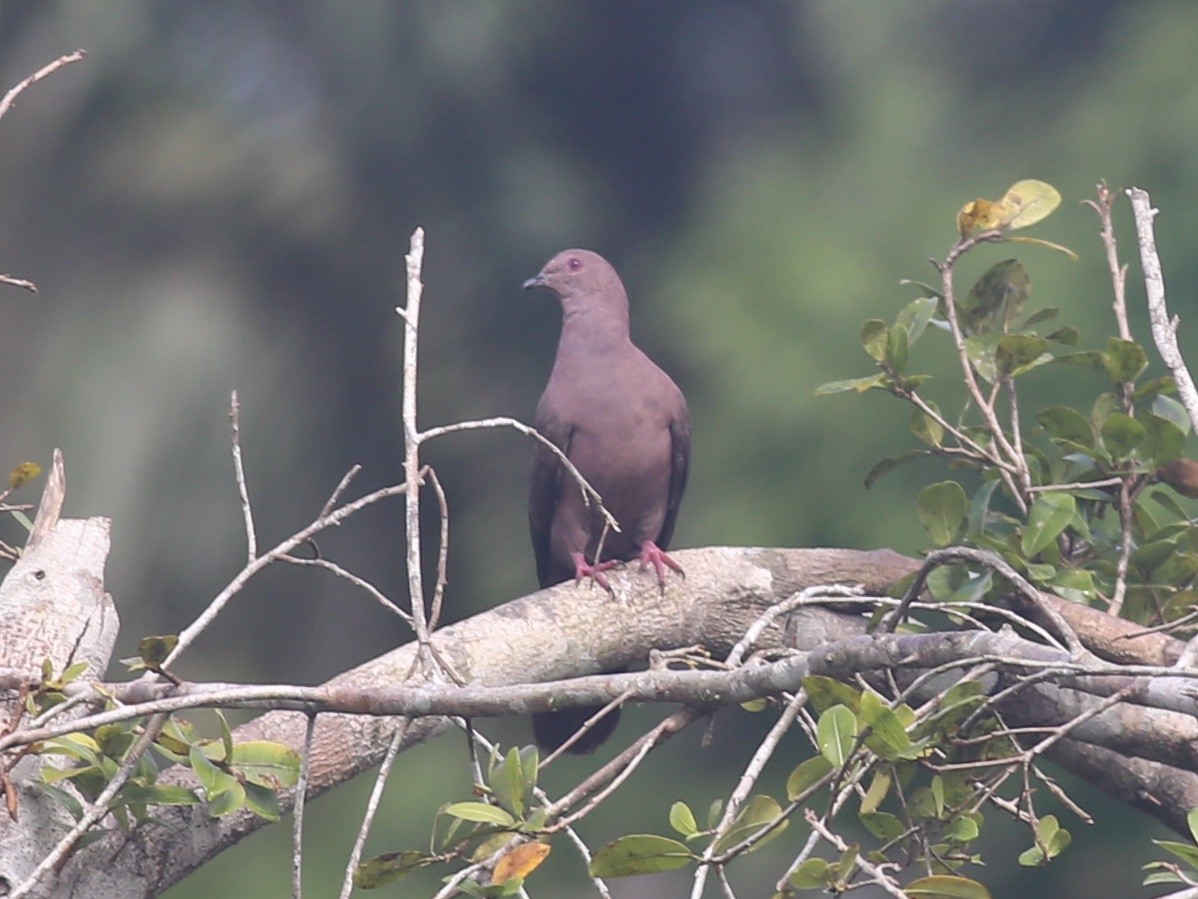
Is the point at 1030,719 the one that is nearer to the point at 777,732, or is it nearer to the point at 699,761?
the point at 777,732

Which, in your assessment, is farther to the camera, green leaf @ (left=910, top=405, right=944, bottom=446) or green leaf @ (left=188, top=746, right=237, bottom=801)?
green leaf @ (left=910, top=405, right=944, bottom=446)

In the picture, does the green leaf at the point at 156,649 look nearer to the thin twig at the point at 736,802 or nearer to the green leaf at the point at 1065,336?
the thin twig at the point at 736,802

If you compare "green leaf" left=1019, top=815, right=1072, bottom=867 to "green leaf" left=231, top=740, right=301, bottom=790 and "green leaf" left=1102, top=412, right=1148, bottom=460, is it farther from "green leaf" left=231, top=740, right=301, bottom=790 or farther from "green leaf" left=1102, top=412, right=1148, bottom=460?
"green leaf" left=231, top=740, right=301, bottom=790

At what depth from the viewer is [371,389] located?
5.94 metres

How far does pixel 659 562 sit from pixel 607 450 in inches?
Result: 23.2

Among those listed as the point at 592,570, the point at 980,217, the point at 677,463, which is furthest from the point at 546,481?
the point at 980,217

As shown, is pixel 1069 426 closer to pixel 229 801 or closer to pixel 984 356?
pixel 984 356

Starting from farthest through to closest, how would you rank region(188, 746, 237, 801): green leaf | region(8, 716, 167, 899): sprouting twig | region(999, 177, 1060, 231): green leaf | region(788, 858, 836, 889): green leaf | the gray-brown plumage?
the gray-brown plumage → region(999, 177, 1060, 231): green leaf → region(188, 746, 237, 801): green leaf → region(788, 858, 836, 889): green leaf → region(8, 716, 167, 899): sprouting twig

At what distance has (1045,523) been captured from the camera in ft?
7.61

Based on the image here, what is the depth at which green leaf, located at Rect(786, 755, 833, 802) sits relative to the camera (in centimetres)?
164

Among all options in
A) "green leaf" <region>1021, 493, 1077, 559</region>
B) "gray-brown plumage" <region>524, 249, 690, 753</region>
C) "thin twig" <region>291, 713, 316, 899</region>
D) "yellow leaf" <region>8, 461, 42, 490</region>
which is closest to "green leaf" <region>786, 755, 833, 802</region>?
"thin twig" <region>291, 713, 316, 899</region>

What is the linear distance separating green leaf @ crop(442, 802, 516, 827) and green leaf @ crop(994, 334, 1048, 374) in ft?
3.66

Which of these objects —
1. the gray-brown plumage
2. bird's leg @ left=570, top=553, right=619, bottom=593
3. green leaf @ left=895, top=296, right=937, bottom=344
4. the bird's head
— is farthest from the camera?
the bird's head

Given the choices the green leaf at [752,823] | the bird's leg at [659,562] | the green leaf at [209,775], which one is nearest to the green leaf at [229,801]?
the green leaf at [209,775]
